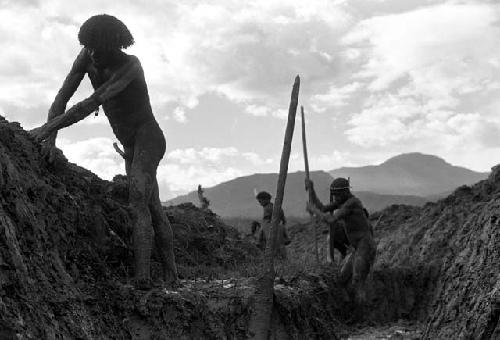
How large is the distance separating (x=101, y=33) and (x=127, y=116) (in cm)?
88

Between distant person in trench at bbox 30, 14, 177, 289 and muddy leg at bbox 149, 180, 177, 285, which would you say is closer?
distant person in trench at bbox 30, 14, 177, 289

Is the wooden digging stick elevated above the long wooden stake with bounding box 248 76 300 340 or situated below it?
above

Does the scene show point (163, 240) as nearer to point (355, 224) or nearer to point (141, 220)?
point (141, 220)

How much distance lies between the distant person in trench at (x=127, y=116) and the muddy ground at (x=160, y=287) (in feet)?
0.71

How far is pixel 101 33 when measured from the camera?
21.0ft

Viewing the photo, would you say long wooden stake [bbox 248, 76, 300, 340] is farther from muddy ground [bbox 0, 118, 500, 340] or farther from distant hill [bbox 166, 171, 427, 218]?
distant hill [bbox 166, 171, 427, 218]

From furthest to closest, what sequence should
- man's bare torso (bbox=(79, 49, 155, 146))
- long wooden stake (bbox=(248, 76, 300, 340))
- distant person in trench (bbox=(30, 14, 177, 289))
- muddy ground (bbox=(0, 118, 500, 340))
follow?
long wooden stake (bbox=(248, 76, 300, 340)) → man's bare torso (bbox=(79, 49, 155, 146)) → distant person in trench (bbox=(30, 14, 177, 289)) → muddy ground (bbox=(0, 118, 500, 340))

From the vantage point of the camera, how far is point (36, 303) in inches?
172

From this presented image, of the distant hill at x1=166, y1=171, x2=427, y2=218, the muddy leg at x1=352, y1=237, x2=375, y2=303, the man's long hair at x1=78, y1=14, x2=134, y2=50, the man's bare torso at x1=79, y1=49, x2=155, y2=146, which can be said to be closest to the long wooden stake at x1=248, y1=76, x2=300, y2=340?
the man's bare torso at x1=79, y1=49, x2=155, y2=146

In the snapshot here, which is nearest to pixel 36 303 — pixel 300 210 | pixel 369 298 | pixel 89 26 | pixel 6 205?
pixel 6 205

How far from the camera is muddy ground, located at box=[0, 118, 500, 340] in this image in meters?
4.69

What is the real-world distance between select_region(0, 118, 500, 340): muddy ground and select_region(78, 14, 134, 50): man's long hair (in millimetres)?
1076

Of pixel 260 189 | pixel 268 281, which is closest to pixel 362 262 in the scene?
pixel 268 281

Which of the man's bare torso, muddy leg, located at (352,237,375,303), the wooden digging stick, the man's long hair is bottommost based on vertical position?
muddy leg, located at (352,237,375,303)
